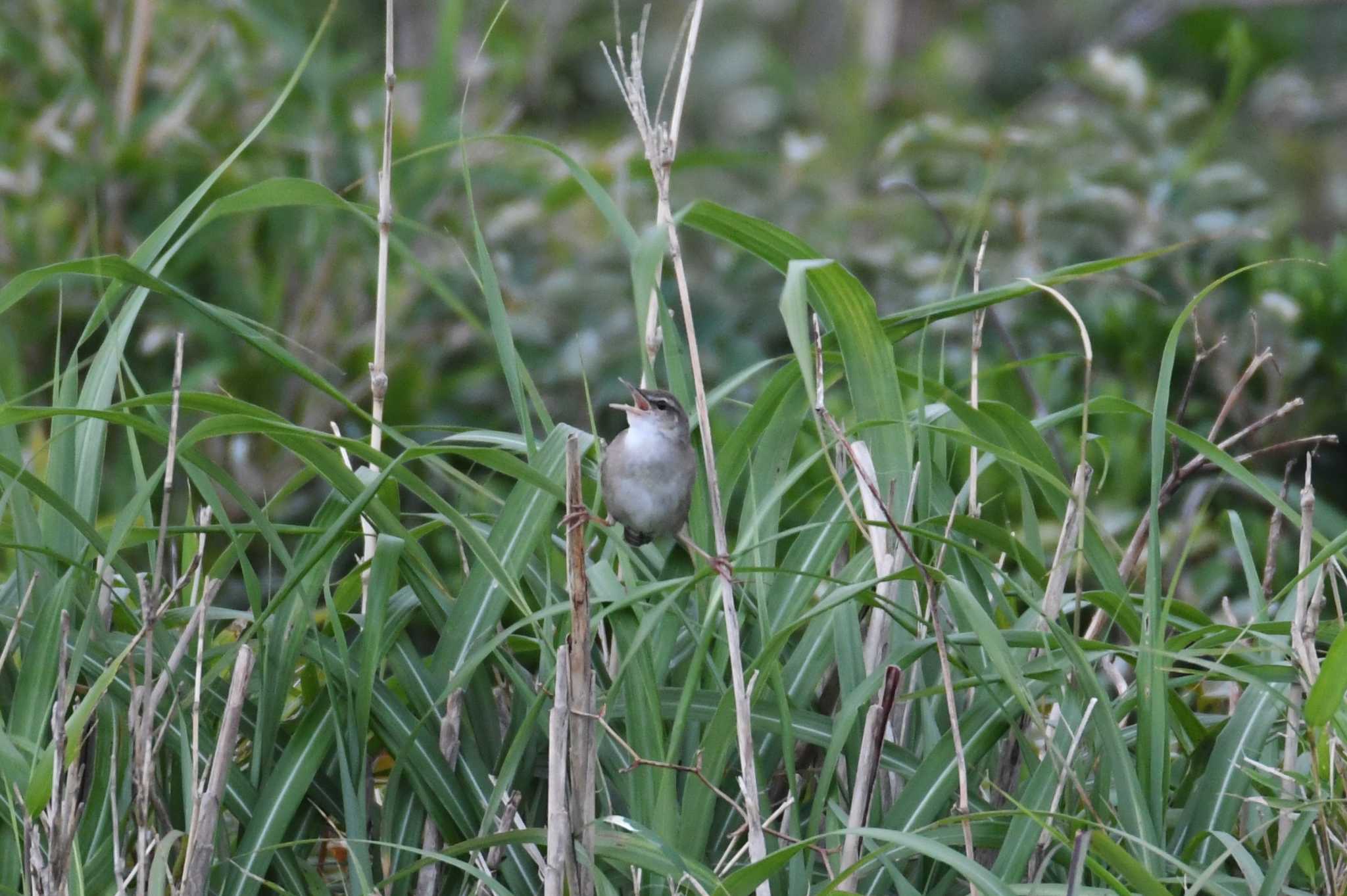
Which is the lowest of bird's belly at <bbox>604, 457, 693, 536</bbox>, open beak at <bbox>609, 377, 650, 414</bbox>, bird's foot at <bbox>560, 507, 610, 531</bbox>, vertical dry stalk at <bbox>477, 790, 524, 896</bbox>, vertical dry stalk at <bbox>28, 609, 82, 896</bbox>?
vertical dry stalk at <bbox>477, 790, 524, 896</bbox>

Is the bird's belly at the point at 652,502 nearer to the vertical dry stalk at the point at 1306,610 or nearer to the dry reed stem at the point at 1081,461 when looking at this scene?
the dry reed stem at the point at 1081,461

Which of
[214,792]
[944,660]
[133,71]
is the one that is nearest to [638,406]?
[944,660]

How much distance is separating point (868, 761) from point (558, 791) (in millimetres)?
423

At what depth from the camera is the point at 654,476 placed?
2.57 metres

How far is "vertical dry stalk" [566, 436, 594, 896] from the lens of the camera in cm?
184

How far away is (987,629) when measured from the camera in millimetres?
1819

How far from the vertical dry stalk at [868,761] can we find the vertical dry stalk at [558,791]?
0.37 metres

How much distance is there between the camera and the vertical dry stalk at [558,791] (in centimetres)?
178

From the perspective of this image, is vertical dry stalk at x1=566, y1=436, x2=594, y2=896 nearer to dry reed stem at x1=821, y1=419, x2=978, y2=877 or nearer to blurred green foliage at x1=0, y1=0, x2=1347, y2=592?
dry reed stem at x1=821, y1=419, x2=978, y2=877

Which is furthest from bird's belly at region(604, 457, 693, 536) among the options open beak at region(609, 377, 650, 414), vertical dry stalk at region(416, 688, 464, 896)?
vertical dry stalk at region(416, 688, 464, 896)

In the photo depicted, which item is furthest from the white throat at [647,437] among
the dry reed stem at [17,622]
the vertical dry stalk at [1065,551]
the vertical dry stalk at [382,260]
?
the dry reed stem at [17,622]

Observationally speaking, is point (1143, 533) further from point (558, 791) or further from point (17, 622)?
point (17, 622)

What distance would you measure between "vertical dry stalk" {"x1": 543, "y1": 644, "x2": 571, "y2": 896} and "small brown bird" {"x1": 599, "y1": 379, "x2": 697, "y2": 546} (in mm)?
662

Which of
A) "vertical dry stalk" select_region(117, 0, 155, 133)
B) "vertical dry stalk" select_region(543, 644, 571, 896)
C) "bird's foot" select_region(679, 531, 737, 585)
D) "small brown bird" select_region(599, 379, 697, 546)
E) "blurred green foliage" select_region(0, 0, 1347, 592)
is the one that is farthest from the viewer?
"vertical dry stalk" select_region(117, 0, 155, 133)
